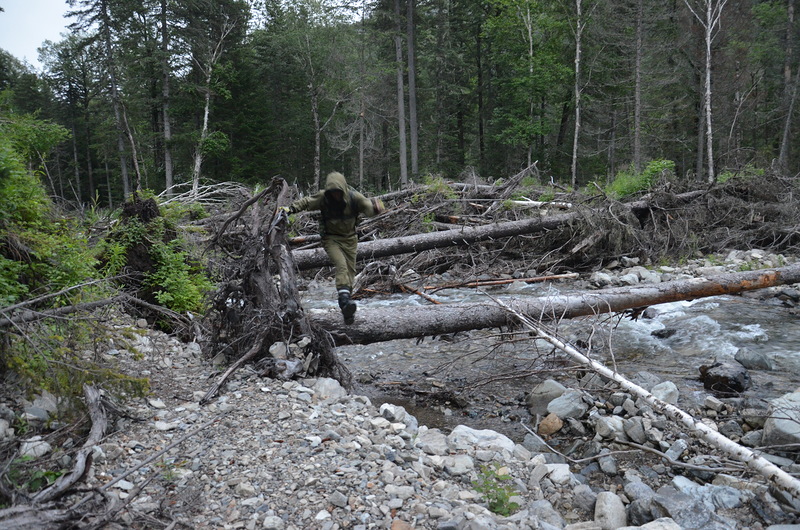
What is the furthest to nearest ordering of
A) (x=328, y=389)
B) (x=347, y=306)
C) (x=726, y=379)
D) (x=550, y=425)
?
(x=726, y=379) < (x=347, y=306) < (x=550, y=425) < (x=328, y=389)

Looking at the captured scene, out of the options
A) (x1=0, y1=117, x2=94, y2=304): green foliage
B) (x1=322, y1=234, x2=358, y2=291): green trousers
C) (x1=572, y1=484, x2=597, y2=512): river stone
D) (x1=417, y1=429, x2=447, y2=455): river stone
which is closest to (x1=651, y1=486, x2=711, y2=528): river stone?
(x1=572, y1=484, x2=597, y2=512): river stone

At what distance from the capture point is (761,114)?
2780cm

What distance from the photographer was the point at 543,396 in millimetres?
5414

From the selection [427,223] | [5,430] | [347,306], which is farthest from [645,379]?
[427,223]

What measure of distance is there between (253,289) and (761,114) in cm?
3370

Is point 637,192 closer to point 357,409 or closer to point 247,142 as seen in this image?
point 357,409

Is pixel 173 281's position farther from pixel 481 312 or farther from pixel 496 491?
pixel 496 491

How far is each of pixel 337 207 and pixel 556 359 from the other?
333 cm

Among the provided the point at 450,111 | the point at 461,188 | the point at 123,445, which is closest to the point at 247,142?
the point at 450,111

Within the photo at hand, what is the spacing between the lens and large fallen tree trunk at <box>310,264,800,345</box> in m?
5.48

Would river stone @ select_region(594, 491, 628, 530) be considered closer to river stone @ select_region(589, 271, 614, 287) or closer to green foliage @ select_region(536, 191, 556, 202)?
river stone @ select_region(589, 271, 614, 287)

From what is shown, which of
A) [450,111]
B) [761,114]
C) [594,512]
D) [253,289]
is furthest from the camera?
[450,111]

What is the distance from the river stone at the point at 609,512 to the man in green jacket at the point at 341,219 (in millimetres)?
2970

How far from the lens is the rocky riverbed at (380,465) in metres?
2.83
